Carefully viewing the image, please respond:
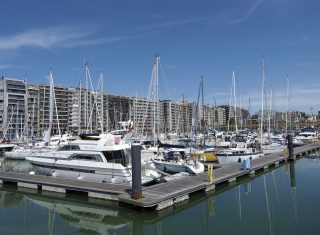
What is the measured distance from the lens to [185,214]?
1825 cm

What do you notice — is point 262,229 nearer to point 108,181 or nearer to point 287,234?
point 287,234

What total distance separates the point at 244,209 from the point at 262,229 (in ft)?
12.5

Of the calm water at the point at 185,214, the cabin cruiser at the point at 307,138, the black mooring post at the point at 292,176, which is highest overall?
the cabin cruiser at the point at 307,138

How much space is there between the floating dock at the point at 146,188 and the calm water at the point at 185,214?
56cm

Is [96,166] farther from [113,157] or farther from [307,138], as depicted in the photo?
[307,138]

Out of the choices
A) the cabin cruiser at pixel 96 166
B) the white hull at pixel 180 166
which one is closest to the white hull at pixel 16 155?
the cabin cruiser at pixel 96 166

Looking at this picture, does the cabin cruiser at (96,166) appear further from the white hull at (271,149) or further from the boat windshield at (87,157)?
the white hull at (271,149)

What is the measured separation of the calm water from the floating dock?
0.56 meters

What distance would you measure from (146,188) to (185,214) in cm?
318

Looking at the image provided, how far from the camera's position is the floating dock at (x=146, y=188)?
1824 centimetres

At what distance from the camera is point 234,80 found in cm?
5212

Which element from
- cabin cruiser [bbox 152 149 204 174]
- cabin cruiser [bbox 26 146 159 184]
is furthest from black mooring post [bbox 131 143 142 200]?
cabin cruiser [bbox 152 149 204 174]

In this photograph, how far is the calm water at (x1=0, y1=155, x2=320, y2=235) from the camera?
16.1 metres

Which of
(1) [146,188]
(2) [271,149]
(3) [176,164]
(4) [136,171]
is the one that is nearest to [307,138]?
(2) [271,149]
